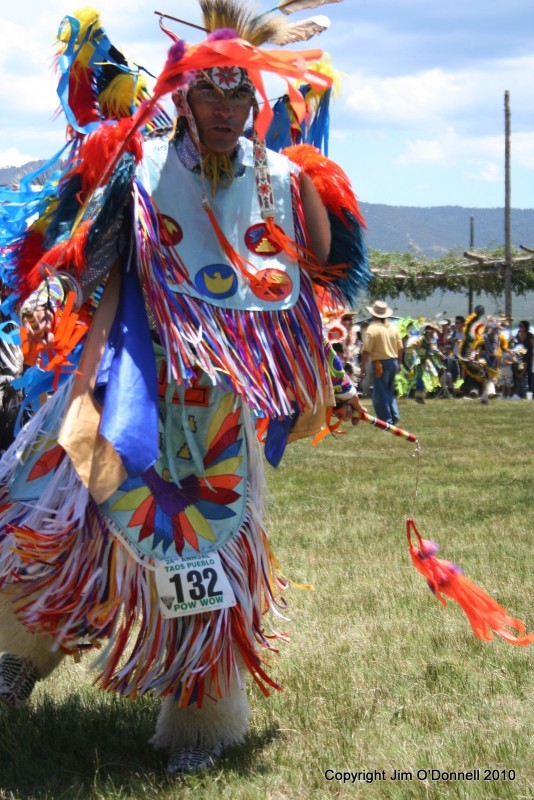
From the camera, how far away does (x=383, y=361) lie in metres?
13.3

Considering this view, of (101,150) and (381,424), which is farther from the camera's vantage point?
(381,424)

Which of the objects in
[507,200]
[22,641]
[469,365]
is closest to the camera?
[22,641]

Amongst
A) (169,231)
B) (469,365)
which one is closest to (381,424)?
(169,231)

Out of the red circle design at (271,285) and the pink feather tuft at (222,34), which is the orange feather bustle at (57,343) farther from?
the pink feather tuft at (222,34)

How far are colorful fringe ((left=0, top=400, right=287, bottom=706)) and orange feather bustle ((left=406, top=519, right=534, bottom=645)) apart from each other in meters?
0.74

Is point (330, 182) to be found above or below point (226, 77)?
below

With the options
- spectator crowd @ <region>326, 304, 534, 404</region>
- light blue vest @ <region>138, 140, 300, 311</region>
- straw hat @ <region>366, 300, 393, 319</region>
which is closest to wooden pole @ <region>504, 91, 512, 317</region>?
spectator crowd @ <region>326, 304, 534, 404</region>

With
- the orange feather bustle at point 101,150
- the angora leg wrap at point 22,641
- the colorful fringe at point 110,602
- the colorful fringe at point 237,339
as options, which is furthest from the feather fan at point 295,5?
the angora leg wrap at point 22,641

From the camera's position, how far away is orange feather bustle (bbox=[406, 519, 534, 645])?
11.3ft

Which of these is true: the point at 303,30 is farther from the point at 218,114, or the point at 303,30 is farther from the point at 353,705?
the point at 353,705

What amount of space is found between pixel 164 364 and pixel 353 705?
1203 millimetres

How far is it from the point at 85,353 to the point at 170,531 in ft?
1.70

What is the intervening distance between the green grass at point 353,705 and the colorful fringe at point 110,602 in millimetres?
256

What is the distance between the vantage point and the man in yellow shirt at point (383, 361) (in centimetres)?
1322
